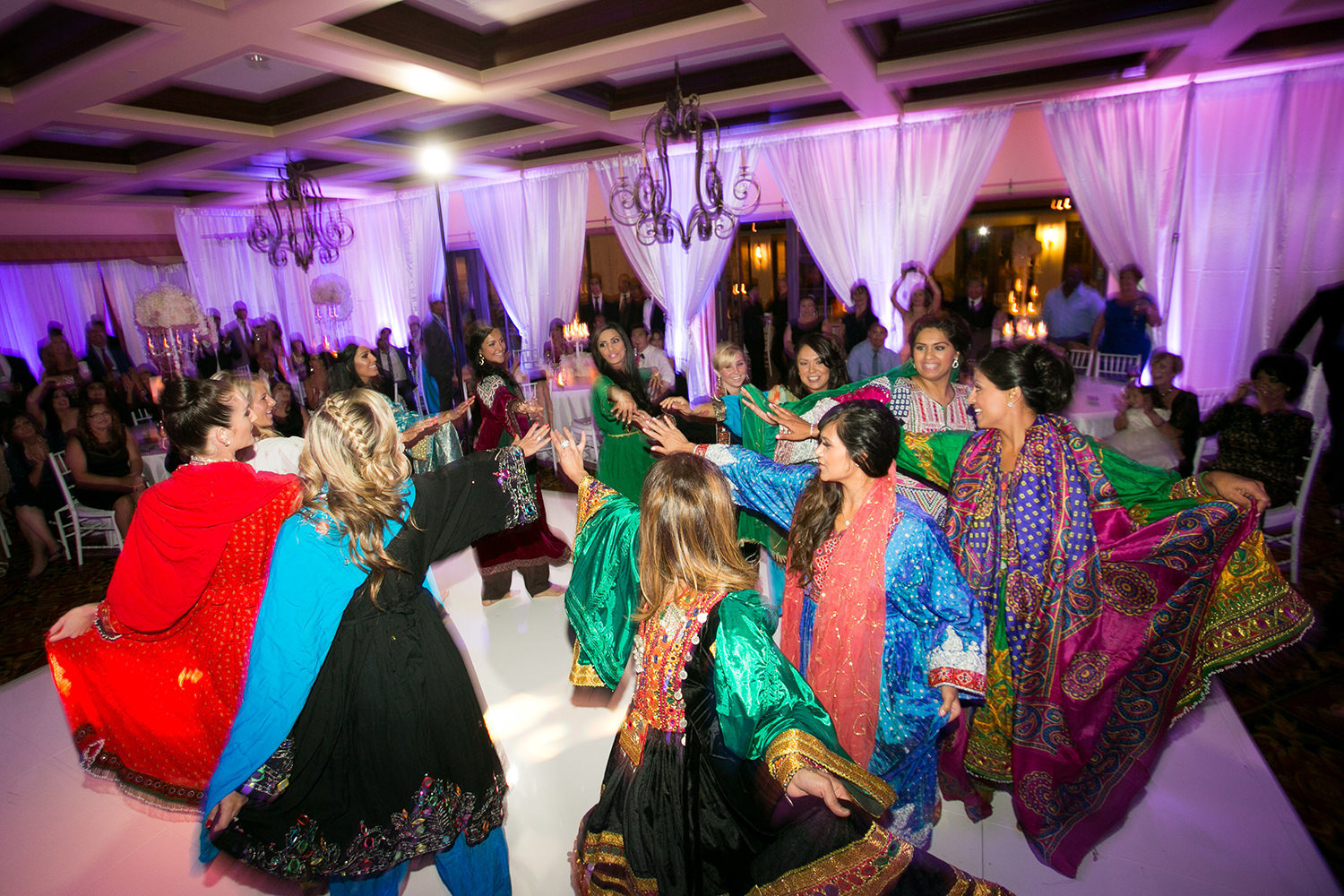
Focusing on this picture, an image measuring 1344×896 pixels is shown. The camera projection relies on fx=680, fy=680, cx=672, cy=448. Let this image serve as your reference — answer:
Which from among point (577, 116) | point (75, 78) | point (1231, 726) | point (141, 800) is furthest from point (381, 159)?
point (1231, 726)

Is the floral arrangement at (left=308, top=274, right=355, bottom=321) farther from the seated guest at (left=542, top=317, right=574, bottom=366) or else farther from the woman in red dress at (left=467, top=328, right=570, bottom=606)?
the woman in red dress at (left=467, top=328, right=570, bottom=606)

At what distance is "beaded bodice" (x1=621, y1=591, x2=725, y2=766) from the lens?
1479 mm

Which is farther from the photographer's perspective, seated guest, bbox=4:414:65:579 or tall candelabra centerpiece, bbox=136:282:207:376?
tall candelabra centerpiece, bbox=136:282:207:376

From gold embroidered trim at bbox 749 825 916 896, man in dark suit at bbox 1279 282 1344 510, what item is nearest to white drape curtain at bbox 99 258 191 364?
gold embroidered trim at bbox 749 825 916 896

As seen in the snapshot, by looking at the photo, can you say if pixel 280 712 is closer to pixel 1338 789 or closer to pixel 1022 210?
pixel 1338 789

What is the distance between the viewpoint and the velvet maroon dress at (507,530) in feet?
12.5

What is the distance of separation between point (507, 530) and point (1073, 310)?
542cm

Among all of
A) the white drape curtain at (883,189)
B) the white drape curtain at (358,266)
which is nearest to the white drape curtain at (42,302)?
the white drape curtain at (358,266)

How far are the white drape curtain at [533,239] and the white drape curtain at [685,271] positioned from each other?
0.57m

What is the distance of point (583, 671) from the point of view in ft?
6.17

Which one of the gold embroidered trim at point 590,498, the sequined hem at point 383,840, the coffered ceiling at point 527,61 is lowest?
the sequined hem at point 383,840

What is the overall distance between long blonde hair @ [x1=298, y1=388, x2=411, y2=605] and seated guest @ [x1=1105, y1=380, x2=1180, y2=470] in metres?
3.91

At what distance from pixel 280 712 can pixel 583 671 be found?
0.74 meters

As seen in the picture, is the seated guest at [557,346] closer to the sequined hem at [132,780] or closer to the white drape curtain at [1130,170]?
the white drape curtain at [1130,170]
